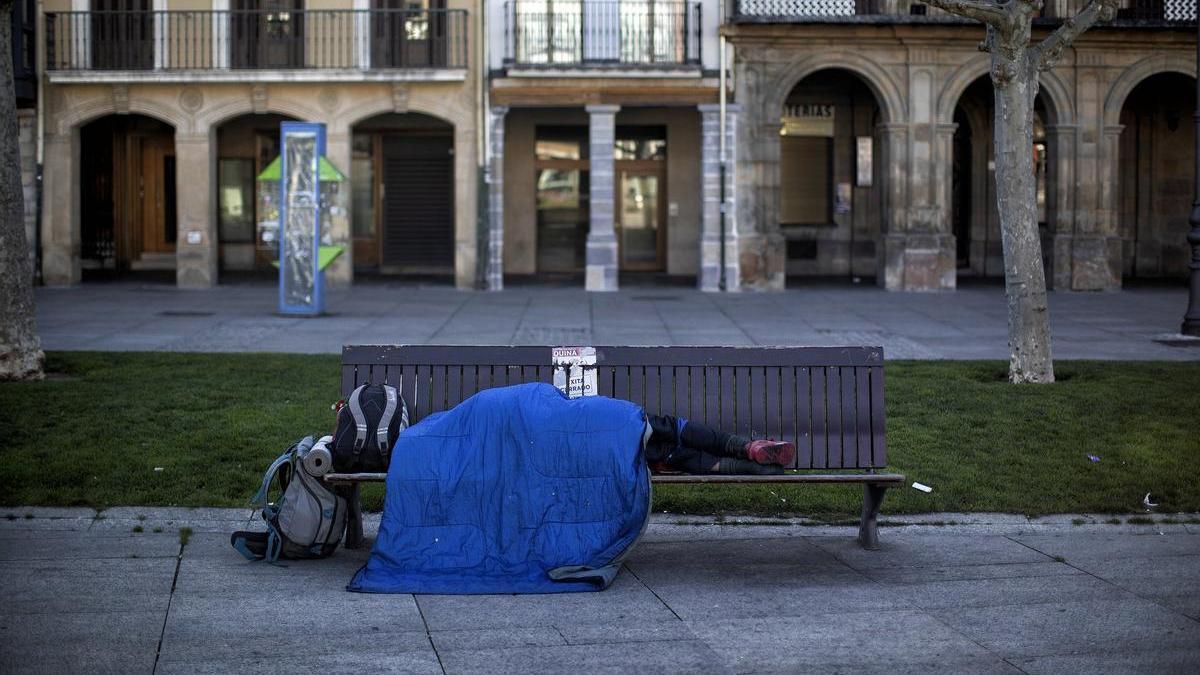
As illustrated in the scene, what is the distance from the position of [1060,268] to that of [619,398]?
853 inches

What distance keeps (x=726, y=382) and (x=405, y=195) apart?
2419 centimetres

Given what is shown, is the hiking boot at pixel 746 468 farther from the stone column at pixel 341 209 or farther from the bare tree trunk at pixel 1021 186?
the stone column at pixel 341 209

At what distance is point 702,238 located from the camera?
91.5 ft

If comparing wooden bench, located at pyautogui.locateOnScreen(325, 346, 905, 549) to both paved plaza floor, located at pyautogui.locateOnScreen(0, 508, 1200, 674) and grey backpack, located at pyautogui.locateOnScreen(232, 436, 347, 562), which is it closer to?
paved plaza floor, located at pyautogui.locateOnScreen(0, 508, 1200, 674)

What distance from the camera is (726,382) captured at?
816 centimetres

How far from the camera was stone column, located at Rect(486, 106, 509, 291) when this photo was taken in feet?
91.4

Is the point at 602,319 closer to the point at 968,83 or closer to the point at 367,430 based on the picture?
the point at 968,83

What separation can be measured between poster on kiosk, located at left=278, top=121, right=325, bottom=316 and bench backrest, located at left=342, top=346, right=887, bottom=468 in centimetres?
1283

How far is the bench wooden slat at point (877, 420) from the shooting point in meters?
8.10

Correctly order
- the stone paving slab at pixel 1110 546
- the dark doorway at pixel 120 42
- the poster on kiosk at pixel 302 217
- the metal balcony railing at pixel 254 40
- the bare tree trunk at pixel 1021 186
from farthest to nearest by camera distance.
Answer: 1. the dark doorway at pixel 120 42
2. the metal balcony railing at pixel 254 40
3. the poster on kiosk at pixel 302 217
4. the bare tree trunk at pixel 1021 186
5. the stone paving slab at pixel 1110 546

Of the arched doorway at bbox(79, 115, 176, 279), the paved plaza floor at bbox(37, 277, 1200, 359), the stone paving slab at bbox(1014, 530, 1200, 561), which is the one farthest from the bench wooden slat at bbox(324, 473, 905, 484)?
the arched doorway at bbox(79, 115, 176, 279)

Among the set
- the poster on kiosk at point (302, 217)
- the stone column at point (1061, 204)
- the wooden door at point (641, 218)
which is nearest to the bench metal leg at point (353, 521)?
the poster on kiosk at point (302, 217)

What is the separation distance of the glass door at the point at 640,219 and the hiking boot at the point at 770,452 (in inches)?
937

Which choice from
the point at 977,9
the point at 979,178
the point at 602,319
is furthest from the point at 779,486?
the point at 979,178
